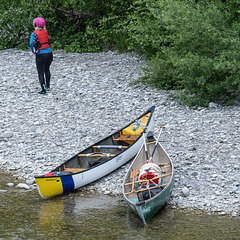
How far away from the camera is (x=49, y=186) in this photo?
9.05 metres

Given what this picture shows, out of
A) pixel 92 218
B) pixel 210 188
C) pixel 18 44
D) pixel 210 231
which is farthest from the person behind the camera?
pixel 18 44

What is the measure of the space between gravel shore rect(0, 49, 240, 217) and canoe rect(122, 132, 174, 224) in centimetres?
42

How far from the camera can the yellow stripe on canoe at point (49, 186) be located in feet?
29.4

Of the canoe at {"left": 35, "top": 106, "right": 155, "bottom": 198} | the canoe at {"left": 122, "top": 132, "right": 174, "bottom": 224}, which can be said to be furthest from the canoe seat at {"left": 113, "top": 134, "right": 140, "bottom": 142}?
the canoe at {"left": 122, "top": 132, "right": 174, "bottom": 224}

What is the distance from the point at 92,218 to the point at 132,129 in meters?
3.68

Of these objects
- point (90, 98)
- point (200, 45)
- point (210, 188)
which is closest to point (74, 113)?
point (90, 98)

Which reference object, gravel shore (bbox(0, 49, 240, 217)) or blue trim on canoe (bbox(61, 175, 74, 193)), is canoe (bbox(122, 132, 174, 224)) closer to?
gravel shore (bbox(0, 49, 240, 217))

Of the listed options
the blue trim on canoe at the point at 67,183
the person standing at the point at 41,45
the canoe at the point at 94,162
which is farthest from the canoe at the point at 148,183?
the person standing at the point at 41,45

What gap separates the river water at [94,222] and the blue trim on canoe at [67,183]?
197 mm

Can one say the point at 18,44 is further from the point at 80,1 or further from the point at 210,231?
the point at 210,231

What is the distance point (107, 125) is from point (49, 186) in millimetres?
4148

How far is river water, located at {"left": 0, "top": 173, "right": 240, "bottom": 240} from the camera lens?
7.66 m

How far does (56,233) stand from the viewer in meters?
7.79

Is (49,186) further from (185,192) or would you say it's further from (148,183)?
(185,192)
